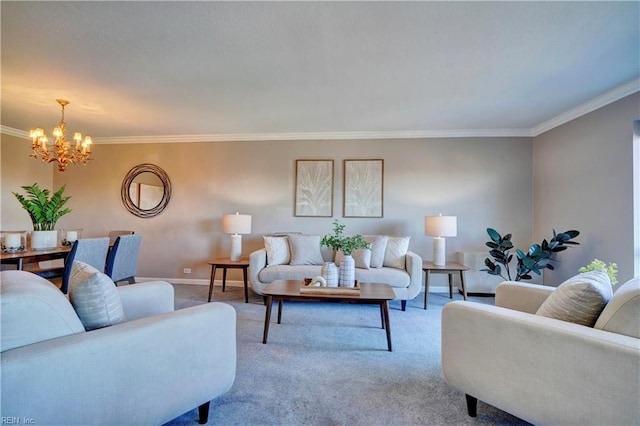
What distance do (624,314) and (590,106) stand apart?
3082 millimetres

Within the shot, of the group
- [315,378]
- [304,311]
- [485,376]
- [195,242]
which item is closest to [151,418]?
[315,378]

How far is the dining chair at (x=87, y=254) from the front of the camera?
2.52 metres

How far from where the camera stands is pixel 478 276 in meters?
3.86

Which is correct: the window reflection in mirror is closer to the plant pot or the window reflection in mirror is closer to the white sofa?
the plant pot

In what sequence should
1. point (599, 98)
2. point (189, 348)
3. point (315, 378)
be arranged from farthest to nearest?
point (599, 98), point (315, 378), point (189, 348)

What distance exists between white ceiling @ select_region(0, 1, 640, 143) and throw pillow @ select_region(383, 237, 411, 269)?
5.38ft

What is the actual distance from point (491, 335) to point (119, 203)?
17.8ft

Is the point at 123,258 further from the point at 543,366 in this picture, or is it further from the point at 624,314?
the point at 624,314

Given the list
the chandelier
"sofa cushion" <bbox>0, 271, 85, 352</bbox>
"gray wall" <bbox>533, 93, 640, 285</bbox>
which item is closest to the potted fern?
the chandelier

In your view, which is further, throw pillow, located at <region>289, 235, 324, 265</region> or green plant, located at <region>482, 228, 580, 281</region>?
throw pillow, located at <region>289, 235, 324, 265</region>

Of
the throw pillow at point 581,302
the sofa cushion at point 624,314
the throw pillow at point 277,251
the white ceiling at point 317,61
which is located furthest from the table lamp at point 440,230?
the sofa cushion at point 624,314

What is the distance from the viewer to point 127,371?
109cm

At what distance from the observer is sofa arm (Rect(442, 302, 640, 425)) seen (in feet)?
3.34

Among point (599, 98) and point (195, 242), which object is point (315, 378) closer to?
point (195, 242)
